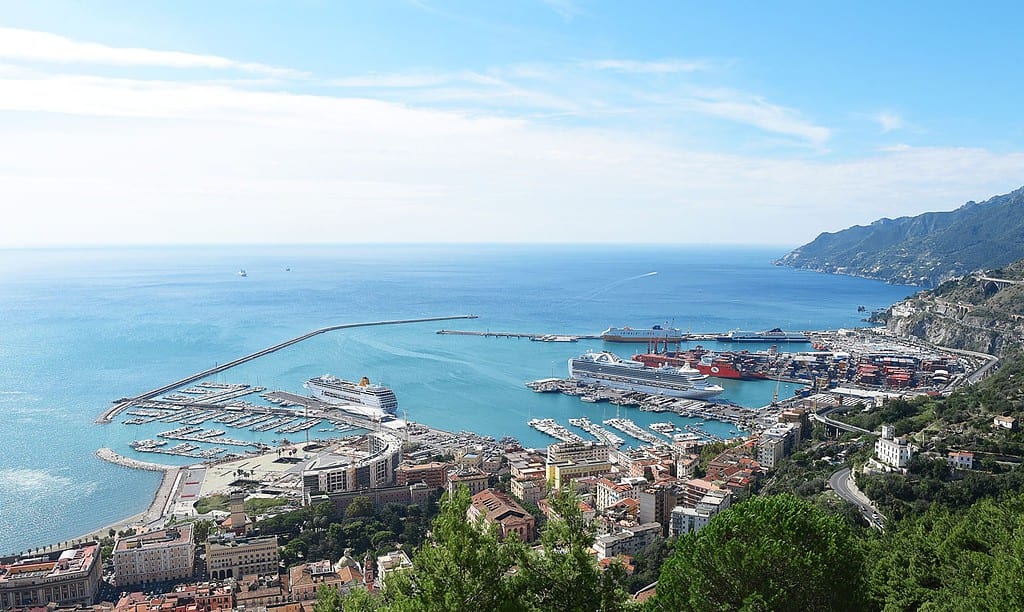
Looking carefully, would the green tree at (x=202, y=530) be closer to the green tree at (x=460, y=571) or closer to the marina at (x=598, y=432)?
the marina at (x=598, y=432)

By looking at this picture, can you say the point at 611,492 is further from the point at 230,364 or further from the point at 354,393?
the point at 230,364

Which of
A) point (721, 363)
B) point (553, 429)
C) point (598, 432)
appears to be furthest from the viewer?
point (721, 363)

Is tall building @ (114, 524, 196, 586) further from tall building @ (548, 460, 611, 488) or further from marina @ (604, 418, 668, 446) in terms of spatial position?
marina @ (604, 418, 668, 446)

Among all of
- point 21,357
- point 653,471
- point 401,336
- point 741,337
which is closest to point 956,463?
point 653,471

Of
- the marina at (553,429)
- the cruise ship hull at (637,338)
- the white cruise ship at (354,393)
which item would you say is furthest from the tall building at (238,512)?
the cruise ship hull at (637,338)

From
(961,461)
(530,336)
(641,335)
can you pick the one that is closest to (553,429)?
(961,461)

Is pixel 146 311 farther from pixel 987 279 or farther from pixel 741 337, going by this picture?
pixel 987 279

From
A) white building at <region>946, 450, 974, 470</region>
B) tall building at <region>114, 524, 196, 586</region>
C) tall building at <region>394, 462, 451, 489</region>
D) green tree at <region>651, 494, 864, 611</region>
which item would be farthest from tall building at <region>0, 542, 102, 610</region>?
white building at <region>946, 450, 974, 470</region>
